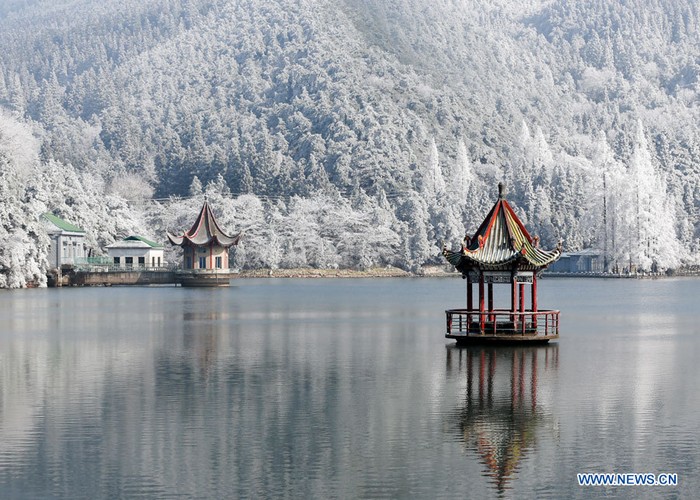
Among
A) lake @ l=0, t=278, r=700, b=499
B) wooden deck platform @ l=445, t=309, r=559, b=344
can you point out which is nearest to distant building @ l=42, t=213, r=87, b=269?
lake @ l=0, t=278, r=700, b=499

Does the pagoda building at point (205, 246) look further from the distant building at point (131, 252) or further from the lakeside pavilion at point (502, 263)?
the lakeside pavilion at point (502, 263)

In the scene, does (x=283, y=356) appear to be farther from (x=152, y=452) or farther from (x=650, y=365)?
(x=152, y=452)

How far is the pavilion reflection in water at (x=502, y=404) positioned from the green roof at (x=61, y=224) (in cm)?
10664

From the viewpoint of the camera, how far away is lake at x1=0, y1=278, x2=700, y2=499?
99.8ft

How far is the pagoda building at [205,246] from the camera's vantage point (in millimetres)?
172000

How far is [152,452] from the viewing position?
33.3 m

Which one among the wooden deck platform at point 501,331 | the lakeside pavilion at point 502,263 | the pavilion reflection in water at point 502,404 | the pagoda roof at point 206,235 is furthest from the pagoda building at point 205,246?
the pavilion reflection in water at point 502,404

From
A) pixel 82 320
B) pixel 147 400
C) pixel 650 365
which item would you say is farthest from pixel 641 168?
pixel 147 400

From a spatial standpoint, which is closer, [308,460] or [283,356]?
[308,460]

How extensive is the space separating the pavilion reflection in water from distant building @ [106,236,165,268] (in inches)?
4614

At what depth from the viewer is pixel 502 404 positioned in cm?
4153

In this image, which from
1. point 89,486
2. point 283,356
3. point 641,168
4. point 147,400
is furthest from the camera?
point 641,168

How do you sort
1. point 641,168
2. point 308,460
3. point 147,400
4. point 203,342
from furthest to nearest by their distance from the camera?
1. point 641,168
2. point 203,342
3. point 147,400
4. point 308,460

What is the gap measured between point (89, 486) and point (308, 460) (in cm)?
563
